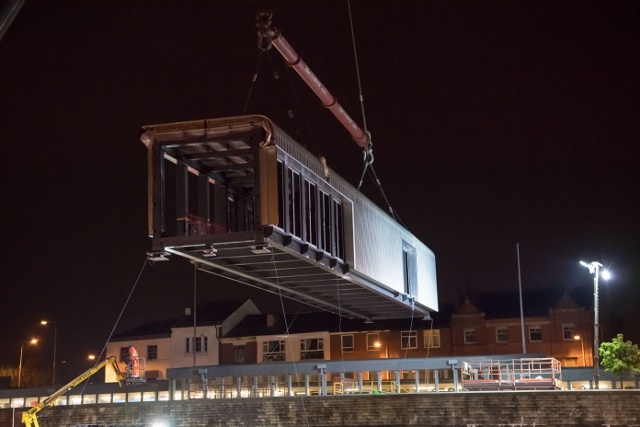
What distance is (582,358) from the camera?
7125cm

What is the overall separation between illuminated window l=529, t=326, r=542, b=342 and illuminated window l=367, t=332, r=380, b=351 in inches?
553

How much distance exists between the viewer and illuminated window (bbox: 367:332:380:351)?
254 ft

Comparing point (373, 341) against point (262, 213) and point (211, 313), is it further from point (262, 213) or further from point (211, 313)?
point (262, 213)

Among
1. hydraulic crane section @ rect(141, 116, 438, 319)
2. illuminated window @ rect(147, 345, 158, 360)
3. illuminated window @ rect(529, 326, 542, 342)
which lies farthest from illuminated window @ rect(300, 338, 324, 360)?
hydraulic crane section @ rect(141, 116, 438, 319)

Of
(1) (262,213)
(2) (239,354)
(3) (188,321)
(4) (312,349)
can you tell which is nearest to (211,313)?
(3) (188,321)

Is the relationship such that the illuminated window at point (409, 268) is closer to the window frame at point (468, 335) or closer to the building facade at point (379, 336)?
the building facade at point (379, 336)

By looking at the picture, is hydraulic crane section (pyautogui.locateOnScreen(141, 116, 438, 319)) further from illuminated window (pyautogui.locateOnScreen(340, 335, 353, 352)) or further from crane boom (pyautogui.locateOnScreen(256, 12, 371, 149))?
illuminated window (pyautogui.locateOnScreen(340, 335, 353, 352))

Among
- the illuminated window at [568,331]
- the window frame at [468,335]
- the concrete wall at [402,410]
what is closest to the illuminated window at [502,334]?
the window frame at [468,335]

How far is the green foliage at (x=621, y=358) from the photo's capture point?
51.2 meters

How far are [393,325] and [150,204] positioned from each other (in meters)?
57.6

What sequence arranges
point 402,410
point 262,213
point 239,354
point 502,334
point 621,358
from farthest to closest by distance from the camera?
point 239,354 < point 502,334 < point 621,358 < point 402,410 < point 262,213

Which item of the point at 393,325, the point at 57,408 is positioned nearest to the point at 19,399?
the point at 57,408

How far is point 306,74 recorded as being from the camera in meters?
30.9

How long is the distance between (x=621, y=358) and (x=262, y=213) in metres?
37.8
